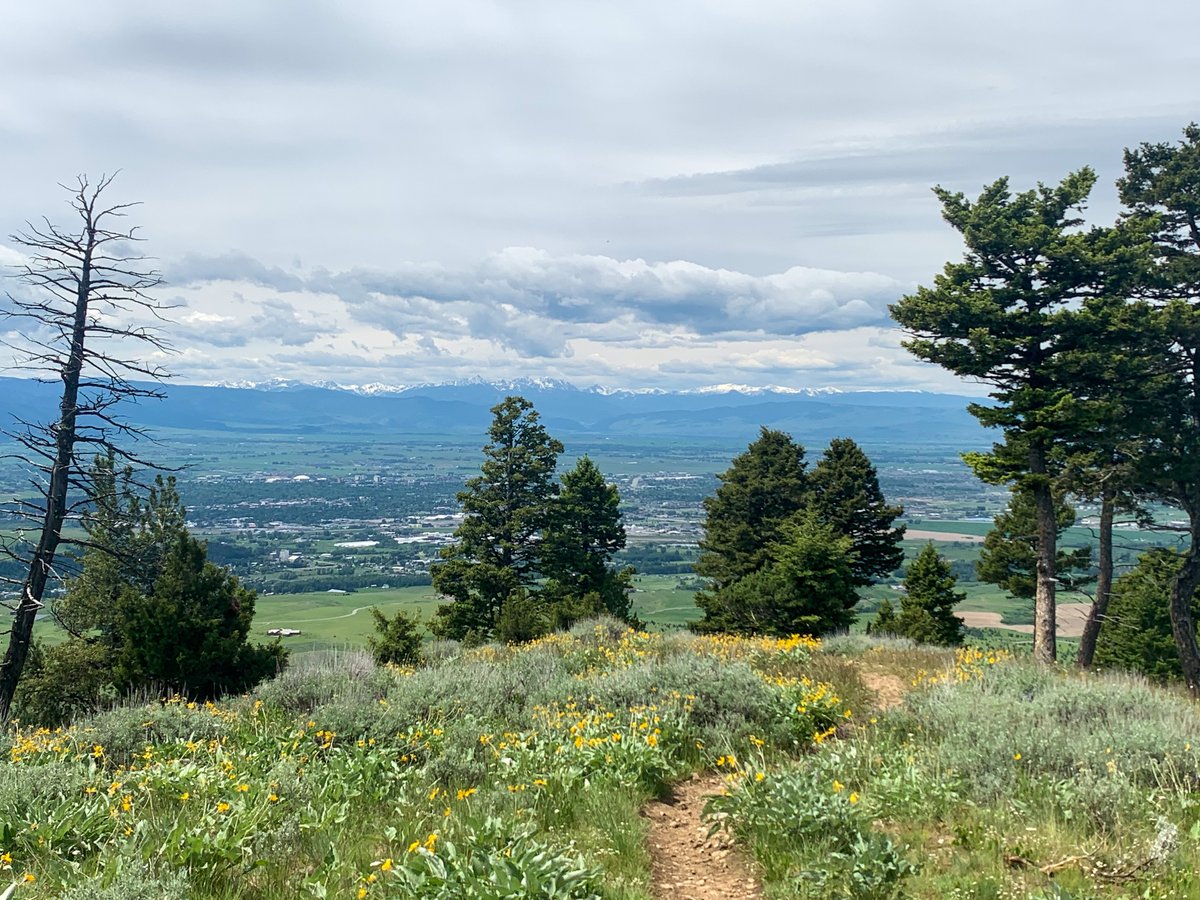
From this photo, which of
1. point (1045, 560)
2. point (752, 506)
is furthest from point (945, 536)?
point (1045, 560)

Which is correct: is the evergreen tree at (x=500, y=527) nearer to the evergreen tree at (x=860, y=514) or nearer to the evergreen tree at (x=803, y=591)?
the evergreen tree at (x=803, y=591)

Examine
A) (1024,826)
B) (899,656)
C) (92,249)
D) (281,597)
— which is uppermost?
(92,249)

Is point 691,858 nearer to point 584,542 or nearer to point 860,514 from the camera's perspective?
point 584,542

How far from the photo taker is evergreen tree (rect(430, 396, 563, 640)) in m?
28.7

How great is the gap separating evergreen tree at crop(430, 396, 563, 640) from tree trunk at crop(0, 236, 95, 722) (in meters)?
16.5

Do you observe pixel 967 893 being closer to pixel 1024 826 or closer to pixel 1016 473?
pixel 1024 826

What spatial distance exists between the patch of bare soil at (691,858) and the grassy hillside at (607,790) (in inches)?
5.3

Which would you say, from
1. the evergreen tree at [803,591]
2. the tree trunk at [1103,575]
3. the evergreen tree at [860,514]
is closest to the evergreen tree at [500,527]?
the evergreen tree at [803,591]

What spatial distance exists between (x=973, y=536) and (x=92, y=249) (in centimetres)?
14947

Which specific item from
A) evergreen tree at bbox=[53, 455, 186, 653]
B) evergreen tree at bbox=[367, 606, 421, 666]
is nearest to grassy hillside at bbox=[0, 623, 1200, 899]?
evergreen tree at bbox=[367, 606, 421, 666]

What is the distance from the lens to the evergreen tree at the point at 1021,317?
15547 mm

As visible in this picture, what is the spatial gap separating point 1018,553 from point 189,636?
27567 mm

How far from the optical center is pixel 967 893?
405 cm

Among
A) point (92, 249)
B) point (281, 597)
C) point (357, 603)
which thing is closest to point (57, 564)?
point (92, 249)
